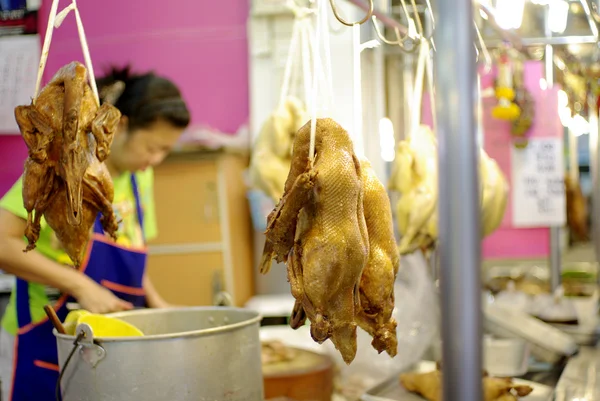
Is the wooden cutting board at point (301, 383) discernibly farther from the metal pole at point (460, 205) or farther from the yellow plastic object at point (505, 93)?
the yellow plastic object at point (505, 93)

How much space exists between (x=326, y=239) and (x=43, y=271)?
124 centimetres

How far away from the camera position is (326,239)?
4.47 feet

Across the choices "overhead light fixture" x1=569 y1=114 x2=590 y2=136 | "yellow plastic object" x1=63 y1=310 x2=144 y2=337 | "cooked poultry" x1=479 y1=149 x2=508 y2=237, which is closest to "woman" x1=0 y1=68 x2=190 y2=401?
"yellow plastic object" x1=63 y1=310 x2=144 y2=337

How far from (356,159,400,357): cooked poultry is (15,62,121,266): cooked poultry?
57cm

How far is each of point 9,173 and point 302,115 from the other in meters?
1.61

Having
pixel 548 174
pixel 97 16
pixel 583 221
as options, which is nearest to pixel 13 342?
pixel 548 174

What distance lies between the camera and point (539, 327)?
2.78 m

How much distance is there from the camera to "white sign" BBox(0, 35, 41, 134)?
3.45 metres

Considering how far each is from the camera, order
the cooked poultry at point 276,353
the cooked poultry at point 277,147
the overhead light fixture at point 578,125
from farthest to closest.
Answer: the overhead light fixture at point 578,125 → the cooked poultry at point 277,147 → the cooked poultry at point 276,353

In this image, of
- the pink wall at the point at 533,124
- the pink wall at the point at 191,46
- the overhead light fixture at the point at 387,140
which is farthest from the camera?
the pink wall at the point at 191,46

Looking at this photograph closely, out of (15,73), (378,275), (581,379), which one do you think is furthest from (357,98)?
(15,73)

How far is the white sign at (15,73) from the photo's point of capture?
136 inches

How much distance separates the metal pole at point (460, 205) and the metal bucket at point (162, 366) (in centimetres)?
75

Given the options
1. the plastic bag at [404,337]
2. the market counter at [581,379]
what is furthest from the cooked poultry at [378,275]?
the market counter at [581,379]
